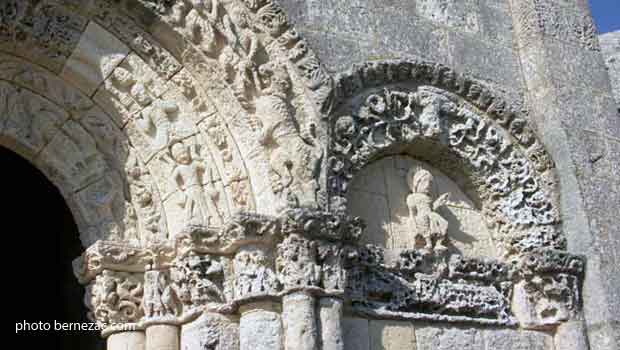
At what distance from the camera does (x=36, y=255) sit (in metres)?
7.82

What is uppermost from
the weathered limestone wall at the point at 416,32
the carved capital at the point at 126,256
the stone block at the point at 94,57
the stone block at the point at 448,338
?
the weathered limestone wall at the point at 416,32

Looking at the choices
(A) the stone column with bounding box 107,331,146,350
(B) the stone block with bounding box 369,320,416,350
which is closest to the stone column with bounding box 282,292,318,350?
(B) the stone block with bounding box 369,320,416,350

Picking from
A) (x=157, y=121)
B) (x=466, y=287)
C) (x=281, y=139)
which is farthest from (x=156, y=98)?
(x=466, y=287)

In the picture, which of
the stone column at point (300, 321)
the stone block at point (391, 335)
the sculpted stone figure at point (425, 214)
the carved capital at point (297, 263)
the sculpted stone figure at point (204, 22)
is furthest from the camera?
the sculpted stone figure at point (425, 214)

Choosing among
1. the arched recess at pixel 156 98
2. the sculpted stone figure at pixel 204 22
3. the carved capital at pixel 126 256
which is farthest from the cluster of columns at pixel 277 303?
the sculpted stone figure at pixel 204 22

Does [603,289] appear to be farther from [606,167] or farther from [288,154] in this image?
[288,154]

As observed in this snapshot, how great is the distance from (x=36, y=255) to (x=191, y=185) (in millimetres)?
3241

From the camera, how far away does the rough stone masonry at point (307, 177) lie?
490cm

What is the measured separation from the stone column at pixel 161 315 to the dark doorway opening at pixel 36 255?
2515 mm

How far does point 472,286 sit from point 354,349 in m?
1.06

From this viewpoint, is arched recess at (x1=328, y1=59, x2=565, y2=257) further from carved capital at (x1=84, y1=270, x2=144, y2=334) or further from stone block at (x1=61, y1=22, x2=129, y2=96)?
carved capital at (x1=84, y1=270, x2=144, y2=334)

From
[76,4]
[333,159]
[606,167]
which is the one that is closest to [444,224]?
[333,159]

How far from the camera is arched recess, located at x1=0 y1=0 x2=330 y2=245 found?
17.0 feet

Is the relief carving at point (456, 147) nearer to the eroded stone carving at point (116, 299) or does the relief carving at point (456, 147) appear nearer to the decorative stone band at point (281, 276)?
the decorative stone band at point (281, 276)
